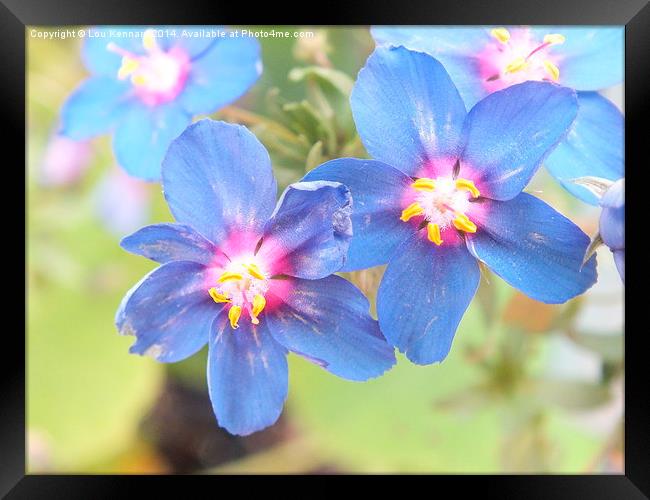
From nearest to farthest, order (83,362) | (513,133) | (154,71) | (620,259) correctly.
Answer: (513,133), (620,259), (154,71), (83,362)

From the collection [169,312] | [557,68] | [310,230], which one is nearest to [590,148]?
[557,68]

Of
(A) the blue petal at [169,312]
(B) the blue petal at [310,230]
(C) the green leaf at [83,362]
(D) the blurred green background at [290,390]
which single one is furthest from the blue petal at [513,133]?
(C) the green leaf at [83,362]

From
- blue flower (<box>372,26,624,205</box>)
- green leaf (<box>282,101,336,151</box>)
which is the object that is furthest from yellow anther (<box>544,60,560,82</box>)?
green leaf (<box>282,101,336,151</box>)

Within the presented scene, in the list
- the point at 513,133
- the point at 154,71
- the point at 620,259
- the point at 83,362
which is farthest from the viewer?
the point at 83,362

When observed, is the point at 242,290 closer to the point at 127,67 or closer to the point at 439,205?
the point at 439,205

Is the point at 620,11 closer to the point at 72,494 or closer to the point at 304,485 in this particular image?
the point at 304,485

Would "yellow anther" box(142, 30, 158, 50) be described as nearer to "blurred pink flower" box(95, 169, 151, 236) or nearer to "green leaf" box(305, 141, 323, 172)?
"blurred pink flower" box(95, 169, 151, 236)
